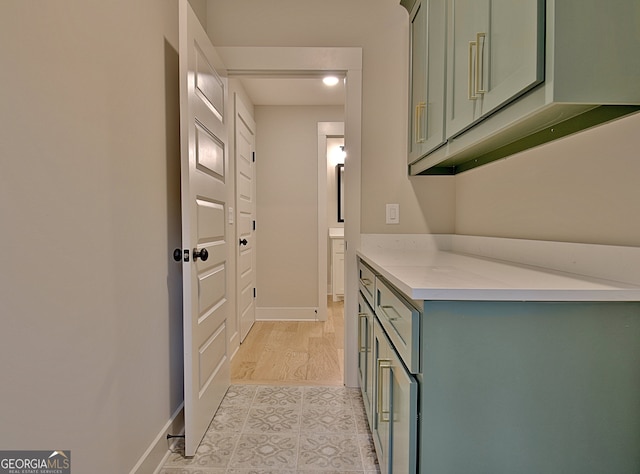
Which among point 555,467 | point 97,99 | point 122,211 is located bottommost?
point 555,467

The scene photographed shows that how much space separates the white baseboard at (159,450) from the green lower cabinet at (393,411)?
3.04ft

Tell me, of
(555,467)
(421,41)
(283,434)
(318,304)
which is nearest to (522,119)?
(555,467)

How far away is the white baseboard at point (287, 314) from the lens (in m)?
3.77

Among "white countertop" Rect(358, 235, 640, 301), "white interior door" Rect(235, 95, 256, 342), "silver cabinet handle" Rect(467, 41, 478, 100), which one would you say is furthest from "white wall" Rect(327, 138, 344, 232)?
"white countertop" Rect(358, 235, 640, 301)

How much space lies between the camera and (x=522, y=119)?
36.7 inches

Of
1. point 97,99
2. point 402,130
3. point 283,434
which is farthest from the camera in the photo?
point 402,130

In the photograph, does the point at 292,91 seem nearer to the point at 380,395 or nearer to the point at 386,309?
the point at 386,309

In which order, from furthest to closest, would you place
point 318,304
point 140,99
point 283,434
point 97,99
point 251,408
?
point 318,304, point 251,408, point 283,434, point 140,99, point 97,99

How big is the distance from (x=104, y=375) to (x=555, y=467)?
51.4 inches

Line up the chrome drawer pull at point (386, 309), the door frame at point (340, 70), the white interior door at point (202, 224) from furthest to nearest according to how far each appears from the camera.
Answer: the door frame at point (340, 70), the white interior door at point (202, 224), the chrome drawer pull at point (386, 309)

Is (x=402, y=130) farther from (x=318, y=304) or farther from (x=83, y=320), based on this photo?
(x=318, y=304)

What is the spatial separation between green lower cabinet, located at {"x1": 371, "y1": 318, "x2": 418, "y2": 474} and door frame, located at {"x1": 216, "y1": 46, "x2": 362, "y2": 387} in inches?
32.0

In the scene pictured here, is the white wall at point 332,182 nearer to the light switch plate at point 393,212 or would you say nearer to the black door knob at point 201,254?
the light switch plate at point 393,212

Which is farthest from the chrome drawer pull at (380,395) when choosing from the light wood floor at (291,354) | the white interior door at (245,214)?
the white interior door at (245,214)
